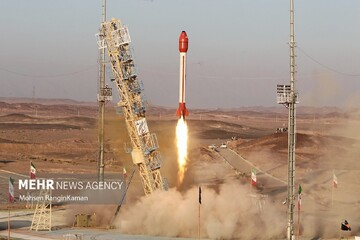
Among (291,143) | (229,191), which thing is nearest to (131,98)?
(229,191)

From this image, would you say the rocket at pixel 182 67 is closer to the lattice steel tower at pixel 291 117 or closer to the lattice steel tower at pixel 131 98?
the lattice steel tower at pixel 131 98

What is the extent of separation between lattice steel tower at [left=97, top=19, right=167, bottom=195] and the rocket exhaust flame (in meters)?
2.09

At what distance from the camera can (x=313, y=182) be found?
87375mm

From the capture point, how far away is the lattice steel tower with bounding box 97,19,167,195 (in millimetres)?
58656

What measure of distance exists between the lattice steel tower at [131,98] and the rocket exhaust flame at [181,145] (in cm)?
209

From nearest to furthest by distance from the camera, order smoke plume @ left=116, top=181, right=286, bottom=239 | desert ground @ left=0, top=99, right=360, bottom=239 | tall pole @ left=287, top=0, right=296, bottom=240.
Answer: tall pole @ left=287, top=0, right=296, bottom=240, smoke plume @ left=116, top=181, right=286, bottom=239, desert ground @ left=0, top=99, right=360, bottom=239

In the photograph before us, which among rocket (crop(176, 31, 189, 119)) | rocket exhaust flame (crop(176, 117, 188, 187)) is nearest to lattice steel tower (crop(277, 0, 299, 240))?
rocket (crop(176, 31, 189, 119))

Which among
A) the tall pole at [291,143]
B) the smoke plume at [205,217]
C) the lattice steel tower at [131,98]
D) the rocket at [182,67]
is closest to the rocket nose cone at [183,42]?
the rocket at [182,67]

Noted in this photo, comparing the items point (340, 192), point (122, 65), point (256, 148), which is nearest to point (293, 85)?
point (122, 65)

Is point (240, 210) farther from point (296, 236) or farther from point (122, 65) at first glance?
point (122, 65)

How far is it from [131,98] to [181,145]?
19.7 ft

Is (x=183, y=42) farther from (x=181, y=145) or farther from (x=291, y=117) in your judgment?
(x=291, y=117)

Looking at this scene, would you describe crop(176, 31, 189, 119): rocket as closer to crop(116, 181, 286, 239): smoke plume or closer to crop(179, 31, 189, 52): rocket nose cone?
crop(179, 31, 189, 52): rocket nose cone

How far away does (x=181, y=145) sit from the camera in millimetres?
61500
